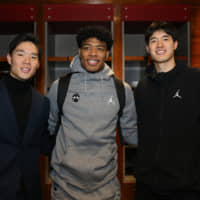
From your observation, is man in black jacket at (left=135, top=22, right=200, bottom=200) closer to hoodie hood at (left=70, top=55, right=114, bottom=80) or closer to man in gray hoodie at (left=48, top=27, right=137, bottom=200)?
man in gray hoodie at (left=48, top=27, right=137, bottom=200)

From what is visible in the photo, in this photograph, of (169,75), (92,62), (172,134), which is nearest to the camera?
(172,134)

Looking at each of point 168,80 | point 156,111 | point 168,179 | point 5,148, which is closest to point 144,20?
point 168,80

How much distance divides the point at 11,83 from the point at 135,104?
0.98 metres

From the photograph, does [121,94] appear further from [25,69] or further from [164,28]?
[25,69]

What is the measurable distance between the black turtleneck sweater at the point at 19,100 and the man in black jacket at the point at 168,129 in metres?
0.87

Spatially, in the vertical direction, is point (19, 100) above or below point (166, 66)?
below

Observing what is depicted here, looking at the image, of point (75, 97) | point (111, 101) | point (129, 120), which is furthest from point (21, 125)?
point (129, 120)

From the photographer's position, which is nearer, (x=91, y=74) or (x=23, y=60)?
(x=23, y=60)

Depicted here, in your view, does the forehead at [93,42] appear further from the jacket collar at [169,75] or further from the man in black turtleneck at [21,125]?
the jacket collar at [169,75]

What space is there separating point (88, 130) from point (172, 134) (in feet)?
1.92

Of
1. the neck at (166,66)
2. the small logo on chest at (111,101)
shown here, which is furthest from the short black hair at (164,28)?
the small logo on chest at (111,101)

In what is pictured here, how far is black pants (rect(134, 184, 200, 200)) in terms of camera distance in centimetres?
128

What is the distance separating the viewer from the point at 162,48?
1466 millimetres

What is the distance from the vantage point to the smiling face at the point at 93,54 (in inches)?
60.8
